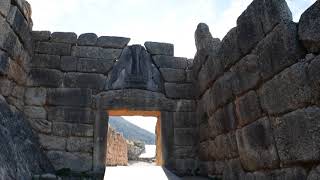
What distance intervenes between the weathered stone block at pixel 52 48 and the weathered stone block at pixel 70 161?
206 cm

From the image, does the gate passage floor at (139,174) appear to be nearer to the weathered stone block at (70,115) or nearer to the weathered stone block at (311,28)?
the weathered stone block at (70,115)

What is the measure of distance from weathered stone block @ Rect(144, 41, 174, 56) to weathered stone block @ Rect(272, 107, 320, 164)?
12.5ft

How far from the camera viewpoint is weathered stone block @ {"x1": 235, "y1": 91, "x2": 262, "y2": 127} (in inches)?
146

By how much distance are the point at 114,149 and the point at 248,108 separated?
23.4ft

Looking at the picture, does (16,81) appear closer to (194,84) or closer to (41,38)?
(41,38)

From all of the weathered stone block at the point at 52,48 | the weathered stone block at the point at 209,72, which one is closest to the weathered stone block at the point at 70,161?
the weathered stone block at the point at 52,48

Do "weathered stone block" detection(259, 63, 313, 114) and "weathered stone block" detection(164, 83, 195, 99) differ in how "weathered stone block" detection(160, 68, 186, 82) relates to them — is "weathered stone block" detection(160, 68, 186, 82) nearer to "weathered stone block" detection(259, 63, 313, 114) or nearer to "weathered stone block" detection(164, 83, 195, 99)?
"weathered stone block" detection(164, 83, 195, 99)

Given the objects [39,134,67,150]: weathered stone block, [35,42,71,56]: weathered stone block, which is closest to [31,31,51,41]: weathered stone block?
[35,42,71,56]: weathered stone block

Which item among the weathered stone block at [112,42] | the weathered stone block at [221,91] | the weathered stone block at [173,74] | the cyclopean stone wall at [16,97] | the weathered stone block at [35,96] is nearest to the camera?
the cyclopean stone wall at [16,97]

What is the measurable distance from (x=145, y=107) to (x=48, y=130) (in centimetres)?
194

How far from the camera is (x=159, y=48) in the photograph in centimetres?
672

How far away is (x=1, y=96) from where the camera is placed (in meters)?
4.70

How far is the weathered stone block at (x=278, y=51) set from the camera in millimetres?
2966

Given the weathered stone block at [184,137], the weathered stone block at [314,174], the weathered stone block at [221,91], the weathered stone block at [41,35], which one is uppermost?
the weathered stone block at [41,35]
